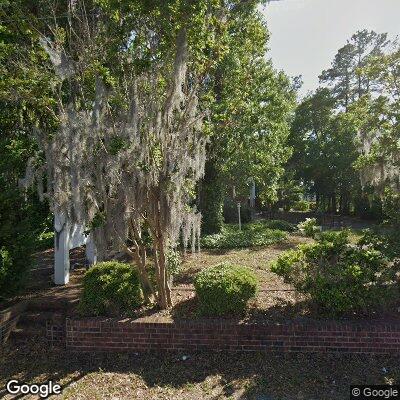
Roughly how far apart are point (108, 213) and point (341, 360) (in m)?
3.72

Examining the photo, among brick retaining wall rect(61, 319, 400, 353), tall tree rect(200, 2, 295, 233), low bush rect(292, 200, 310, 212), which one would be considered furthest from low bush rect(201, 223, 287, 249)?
low bush rect(292, 200, 310, 212)

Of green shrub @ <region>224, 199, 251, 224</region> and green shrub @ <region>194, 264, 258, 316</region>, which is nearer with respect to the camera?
green shrub @ <region>194, 264, 258, 316</region>

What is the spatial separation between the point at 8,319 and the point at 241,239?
285 inches

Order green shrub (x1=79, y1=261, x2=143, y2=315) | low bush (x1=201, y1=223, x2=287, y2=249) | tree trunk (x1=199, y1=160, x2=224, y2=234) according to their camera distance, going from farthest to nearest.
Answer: tree trunk (x1=199, y1=160, x2=224, y2=234) → low bush (x1=201, y1=223, x2=287, y2=249) → green shrub (x1=79, y1=261, x2=143, y2=315)

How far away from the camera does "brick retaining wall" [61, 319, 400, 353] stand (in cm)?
493

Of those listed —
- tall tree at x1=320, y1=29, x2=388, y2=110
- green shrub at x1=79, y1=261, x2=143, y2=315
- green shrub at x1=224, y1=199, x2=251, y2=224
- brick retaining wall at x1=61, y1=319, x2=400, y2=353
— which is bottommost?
brick retaining wall at x1=61, y1=319, x2=400, y2=353

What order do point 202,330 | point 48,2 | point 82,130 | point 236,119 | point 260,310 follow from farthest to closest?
Result: 1. point 236,119
2. point 48,2
3. point 260,310
4. point 202,330
5. point 82,130

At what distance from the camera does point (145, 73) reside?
5.23 meters

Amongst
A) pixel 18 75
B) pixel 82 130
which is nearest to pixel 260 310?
pixel 82 130

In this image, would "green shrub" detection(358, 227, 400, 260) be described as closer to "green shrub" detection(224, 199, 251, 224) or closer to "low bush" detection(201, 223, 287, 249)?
"low bush" detection(201, 223, 287, 249)

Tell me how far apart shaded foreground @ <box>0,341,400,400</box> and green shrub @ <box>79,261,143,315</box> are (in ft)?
2.13

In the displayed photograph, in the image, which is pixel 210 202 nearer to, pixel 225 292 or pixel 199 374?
pixel 225 292

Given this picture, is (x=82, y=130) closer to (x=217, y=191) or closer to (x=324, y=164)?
(x=217, y=191)

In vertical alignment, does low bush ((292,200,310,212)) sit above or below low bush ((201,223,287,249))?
above
